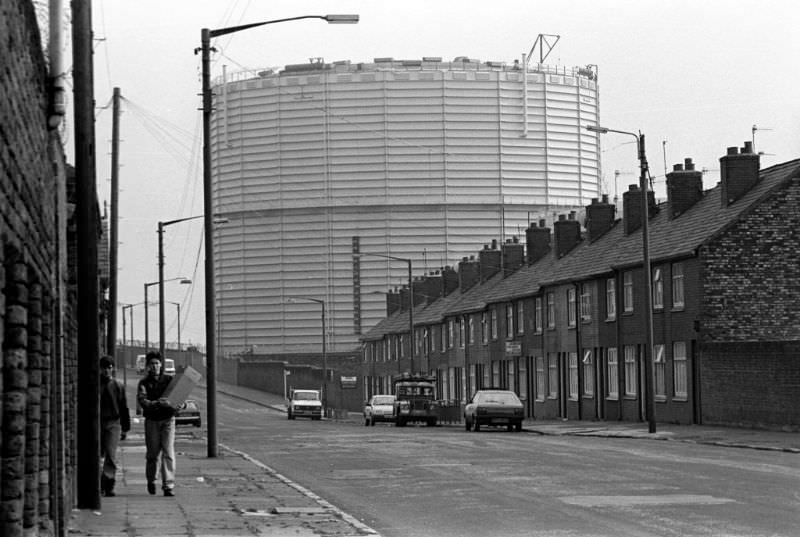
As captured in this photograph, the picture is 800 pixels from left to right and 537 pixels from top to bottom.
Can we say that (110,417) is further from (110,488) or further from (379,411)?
(379,411)

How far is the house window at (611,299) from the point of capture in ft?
177

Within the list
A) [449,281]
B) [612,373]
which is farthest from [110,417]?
[449,281]

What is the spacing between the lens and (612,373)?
53969mm

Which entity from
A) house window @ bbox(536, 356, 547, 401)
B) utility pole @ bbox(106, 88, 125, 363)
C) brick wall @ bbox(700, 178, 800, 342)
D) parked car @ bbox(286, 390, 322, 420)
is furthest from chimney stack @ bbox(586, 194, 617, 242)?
utility pole @ bbox(106, 88, 125, 363)

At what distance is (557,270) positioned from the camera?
63.1 m

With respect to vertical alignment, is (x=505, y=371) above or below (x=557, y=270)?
below

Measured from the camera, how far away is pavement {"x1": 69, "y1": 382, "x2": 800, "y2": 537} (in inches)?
618

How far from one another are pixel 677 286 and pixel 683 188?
5571 mm

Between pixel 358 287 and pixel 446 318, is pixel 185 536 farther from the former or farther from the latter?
pixel 358 287

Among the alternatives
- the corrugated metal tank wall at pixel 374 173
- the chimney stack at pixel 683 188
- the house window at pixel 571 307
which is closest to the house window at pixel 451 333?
the corrugated metal tank wall at pixel 374 173

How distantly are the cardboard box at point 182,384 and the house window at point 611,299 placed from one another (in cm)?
3585

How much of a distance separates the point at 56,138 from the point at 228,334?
3778 inches

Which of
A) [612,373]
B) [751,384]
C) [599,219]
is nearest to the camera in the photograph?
[751,384]

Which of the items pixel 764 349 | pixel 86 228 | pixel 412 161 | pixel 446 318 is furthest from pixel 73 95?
pixel 412 161
